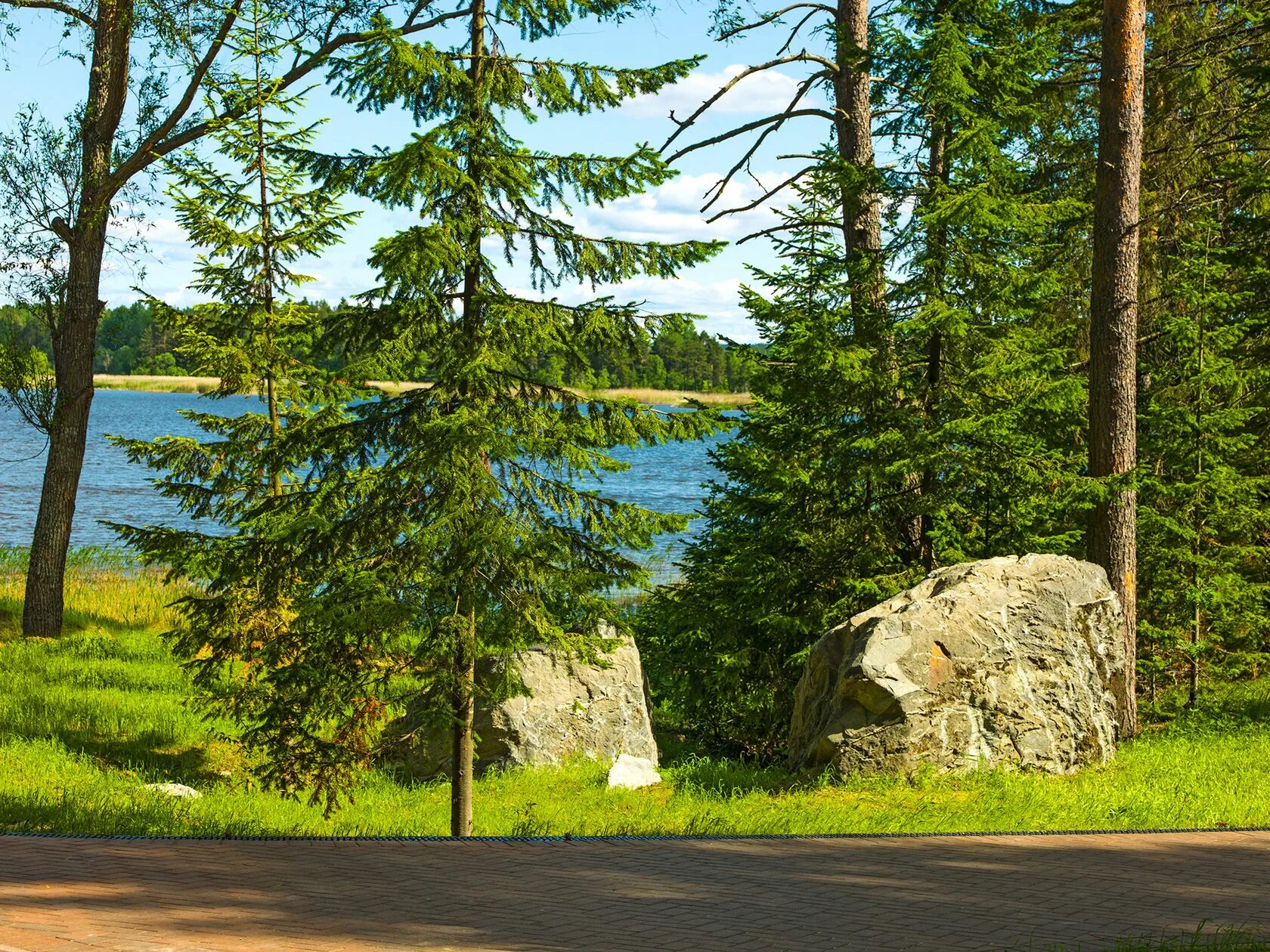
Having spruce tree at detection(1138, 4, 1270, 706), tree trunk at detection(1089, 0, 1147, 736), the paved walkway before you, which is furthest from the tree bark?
spruce tree at detection(1138, 4, 1270, 706)

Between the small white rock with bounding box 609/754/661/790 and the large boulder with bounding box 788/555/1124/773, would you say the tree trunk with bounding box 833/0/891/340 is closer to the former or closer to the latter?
the large boulder with bounding box 788/555/1124/773

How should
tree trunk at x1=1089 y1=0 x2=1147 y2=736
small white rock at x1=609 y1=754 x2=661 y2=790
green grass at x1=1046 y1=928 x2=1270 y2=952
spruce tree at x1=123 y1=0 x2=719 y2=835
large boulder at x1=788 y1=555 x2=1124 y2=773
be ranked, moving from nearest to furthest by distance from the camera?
green grass at x1=1046 y1=928 x2=1270 y2=952 → spruce tree at x1=123 y1=0 x2=719 y2=835 → large boulder at x1=788 y1=555 x2=1124 y2=773 → small white rock at x1=609 y1=754 x2=661 y2=790 → tree trunk at x1=1089 y1=0 x2=1147 y2=736

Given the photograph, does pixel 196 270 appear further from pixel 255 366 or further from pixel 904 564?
pixel 904 564

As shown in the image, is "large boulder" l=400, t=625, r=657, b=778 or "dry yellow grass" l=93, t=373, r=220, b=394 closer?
"large boulder" l=400, t=625, r=657, b=778

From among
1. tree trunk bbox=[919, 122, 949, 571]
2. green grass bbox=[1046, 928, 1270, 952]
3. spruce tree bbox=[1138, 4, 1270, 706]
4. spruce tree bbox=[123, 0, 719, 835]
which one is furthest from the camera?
spruce tree bbox=[1138, 4, 1270, 706]

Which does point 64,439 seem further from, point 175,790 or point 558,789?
point 558,789

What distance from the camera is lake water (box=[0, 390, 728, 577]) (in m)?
32.9

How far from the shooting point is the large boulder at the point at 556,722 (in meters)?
12.0

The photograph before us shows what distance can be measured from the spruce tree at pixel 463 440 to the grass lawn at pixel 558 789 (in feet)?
3.43

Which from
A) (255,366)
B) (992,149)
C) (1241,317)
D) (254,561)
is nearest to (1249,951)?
(254,561)

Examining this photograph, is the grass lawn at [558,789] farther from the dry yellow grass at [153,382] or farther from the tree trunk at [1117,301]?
the dry yellow grass at [153,382]

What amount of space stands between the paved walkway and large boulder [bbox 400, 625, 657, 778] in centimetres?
434

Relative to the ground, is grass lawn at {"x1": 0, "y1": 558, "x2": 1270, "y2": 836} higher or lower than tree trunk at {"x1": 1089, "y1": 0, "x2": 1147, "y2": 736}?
lower

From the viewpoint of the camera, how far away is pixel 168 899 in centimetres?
586
